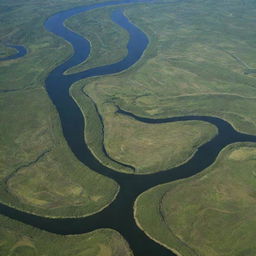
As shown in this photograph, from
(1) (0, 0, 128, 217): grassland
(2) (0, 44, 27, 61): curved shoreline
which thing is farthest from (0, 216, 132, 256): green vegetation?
(2) (0, 44, 27, 61): curved shoreline

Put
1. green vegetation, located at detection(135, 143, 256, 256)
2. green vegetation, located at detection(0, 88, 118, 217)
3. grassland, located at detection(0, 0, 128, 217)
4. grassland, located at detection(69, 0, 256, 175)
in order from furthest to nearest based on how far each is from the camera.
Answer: grassland, located at detection(69, 0, 256, 175) < grassland, located at detection(0, 0, 128, 217) < green vegetation, located at detection(0, 88, 118, 217) < green vegetation, located at detection(135, 143, 256, 256)

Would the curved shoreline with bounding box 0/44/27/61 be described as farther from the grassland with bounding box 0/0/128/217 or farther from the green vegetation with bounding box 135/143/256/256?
the green vegetation with bounding box 135/143/256/256

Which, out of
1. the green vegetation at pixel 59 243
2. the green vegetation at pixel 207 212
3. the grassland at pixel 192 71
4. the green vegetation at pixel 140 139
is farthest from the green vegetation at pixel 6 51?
the green vegetation at pixel 207 212

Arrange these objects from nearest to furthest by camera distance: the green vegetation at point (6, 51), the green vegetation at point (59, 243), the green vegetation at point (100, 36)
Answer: the green vegetation at point (59, 243) < the green vegetation at point (100, 36) < the green vegetation at point (6, 51)

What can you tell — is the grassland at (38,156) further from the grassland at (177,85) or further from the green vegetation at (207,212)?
the green vegetation at (207,212)

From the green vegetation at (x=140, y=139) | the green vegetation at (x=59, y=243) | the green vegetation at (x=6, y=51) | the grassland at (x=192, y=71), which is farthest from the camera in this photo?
the green vegetation at (x=6, y=51)

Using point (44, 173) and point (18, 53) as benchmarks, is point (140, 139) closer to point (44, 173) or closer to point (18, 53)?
point (44, 173)

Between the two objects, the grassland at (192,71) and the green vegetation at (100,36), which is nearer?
the grassland at (192,71)
